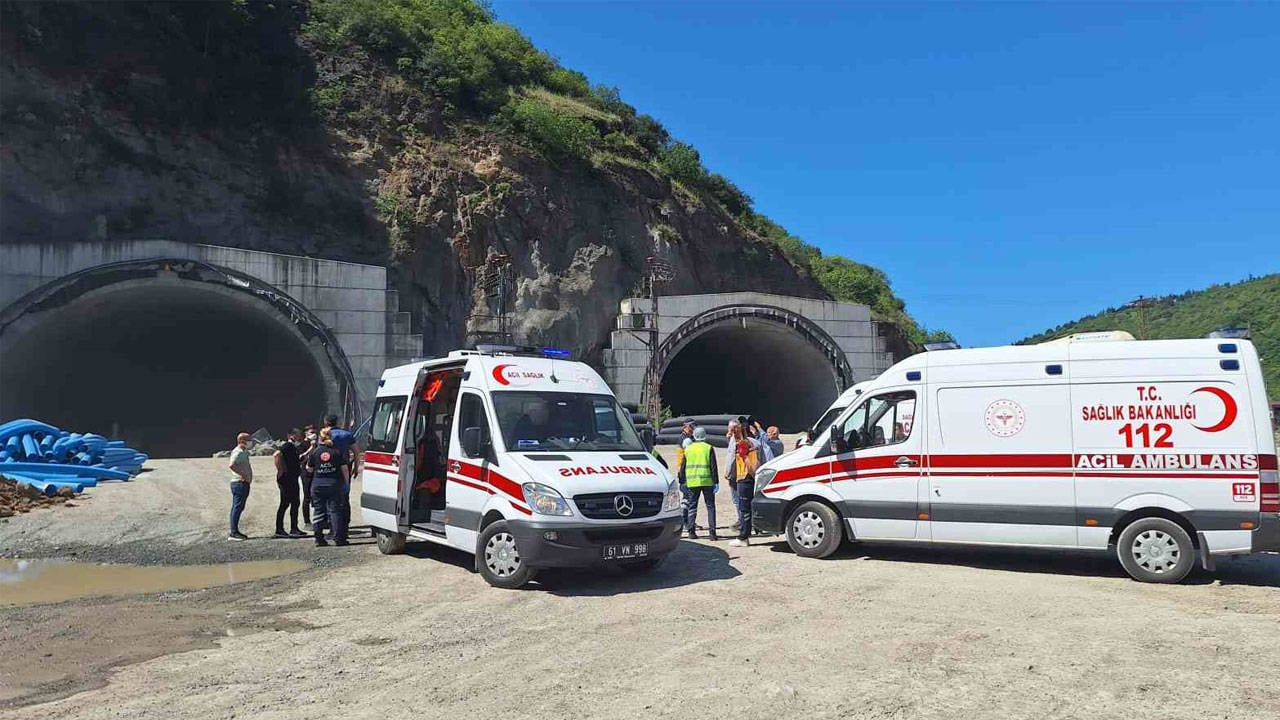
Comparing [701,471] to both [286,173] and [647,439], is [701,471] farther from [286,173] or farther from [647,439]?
[286,173]

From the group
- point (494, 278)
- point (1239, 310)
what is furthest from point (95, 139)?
point (1239, 310)

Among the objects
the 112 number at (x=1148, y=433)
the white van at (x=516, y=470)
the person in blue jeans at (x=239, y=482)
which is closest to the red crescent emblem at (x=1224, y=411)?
the 112 number at (x=1148, y=433)

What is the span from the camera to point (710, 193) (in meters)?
45.6

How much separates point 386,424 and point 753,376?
1106 inches

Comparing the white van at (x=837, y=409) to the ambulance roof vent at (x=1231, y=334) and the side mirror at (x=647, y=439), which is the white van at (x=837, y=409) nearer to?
the side mirror at (x=647, y=439)

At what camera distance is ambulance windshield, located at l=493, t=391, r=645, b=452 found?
840 centimetres

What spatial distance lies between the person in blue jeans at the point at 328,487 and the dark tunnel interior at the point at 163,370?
14.1 meters

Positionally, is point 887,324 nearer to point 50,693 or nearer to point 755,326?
point 755,326

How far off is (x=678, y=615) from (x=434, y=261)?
27.0 m

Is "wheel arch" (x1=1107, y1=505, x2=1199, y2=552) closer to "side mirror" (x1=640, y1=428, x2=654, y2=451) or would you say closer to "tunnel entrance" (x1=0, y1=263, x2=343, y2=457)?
"side mirror" (x1=640, y1=428, x2=654, y2=451)

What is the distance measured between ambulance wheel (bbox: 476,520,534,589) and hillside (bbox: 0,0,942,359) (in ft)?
77.7

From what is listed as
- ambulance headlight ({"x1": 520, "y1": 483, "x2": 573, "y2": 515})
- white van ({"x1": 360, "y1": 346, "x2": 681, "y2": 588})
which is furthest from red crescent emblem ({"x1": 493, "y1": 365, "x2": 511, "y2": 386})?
ambulance headlight ({"x1": 520, "y1": 483, "x2": 573, "y2": 515})

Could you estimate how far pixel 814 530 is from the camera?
9703 millimetres

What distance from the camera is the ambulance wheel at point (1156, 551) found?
26.0 ft
